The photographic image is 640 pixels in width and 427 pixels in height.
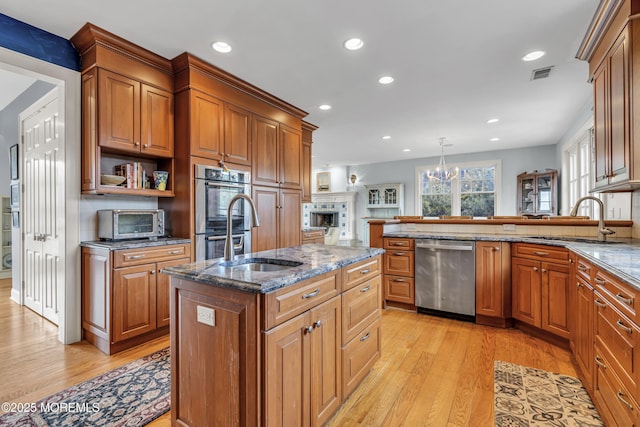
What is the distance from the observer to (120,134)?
2.70 metres

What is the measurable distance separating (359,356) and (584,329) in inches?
58.5

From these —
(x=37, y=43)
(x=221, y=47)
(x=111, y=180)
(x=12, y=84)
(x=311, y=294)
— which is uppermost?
(x=12, y=84)

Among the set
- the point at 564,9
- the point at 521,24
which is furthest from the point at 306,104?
the point at 564,9

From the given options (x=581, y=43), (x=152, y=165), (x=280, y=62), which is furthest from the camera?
(x=152, y=165)

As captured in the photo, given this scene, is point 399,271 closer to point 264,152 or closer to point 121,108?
point 264,152

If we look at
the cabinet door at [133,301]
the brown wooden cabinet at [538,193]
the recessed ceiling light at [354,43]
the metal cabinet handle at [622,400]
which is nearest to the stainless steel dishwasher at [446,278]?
the metal cabinet handle at [622,400]

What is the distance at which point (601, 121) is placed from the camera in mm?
2354

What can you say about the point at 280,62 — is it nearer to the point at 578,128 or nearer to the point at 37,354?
the point at 37,354

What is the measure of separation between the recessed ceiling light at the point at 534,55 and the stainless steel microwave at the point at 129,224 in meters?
3.87

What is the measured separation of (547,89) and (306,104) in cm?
301

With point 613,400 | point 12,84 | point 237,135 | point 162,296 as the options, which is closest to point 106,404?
point 162,296

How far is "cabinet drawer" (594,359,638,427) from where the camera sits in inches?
49.5

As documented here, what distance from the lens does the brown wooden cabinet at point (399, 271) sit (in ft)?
11.7

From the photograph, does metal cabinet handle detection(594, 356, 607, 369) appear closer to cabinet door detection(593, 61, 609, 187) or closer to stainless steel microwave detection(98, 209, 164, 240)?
cabinet door detection(593, 61, 609, 187)
